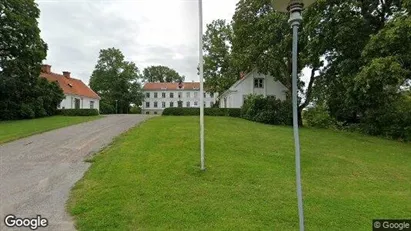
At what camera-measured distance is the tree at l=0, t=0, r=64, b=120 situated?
2781 cm

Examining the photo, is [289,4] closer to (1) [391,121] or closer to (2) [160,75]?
(1) [391,121]

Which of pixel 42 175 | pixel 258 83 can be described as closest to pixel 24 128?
pixel 42 175

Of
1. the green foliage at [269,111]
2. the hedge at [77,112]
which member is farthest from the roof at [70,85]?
the green foliage at [269,111]

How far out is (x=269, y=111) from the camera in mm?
25594

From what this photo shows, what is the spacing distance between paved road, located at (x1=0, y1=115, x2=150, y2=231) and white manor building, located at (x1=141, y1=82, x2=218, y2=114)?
71.8 meters

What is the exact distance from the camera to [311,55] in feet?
62.9

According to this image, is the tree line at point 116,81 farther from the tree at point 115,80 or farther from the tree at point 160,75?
the tree at point 160,75

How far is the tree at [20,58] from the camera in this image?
27812mm

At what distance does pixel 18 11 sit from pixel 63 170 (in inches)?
1025

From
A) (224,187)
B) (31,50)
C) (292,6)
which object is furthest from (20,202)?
(31,50)

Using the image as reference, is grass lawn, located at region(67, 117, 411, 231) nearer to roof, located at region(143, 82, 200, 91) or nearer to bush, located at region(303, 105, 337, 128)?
bush, located at region(303, 105, 337, 128)

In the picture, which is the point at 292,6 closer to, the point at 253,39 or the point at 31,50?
the point at 253,39

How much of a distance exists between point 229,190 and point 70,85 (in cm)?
4370

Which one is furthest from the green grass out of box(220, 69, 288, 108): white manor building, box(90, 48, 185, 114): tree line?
box(90, 48, 185, 114): tree line
